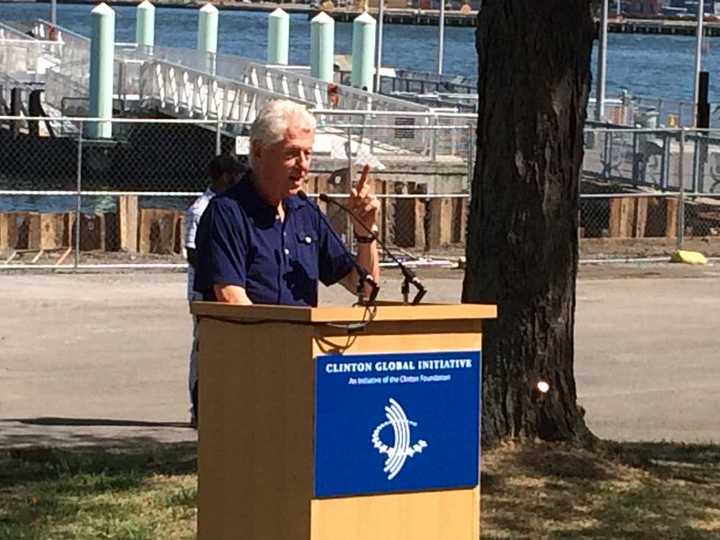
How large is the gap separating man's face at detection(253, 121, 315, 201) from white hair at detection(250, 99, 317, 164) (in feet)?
0.04

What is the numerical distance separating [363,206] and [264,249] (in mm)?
365

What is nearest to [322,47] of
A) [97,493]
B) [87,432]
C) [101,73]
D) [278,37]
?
[101,73]

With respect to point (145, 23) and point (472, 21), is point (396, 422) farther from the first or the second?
point (472, 21)

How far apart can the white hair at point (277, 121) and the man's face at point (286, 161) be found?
0.5 inches

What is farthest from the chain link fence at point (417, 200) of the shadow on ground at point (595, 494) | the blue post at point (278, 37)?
the blue post at point (278, 37)

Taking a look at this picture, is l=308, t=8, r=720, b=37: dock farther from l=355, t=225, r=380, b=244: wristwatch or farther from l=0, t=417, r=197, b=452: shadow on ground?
l=355, t=225, r=380, b=244: wristwatch

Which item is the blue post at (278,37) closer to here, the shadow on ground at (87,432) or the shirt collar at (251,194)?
the shadow on ground at (87,432)

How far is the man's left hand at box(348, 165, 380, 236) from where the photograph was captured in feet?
19.6

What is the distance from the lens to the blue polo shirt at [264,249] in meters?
5.86

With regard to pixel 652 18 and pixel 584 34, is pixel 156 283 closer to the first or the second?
pixel 584 34

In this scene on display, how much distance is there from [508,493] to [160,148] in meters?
34.8

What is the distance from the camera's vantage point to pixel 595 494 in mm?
8094

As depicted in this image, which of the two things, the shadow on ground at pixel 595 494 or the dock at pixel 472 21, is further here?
the dock at pixel 472 21

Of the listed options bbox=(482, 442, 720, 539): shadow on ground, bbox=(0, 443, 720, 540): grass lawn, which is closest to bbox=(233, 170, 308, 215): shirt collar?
bbox=(0, 443, 720, 540): grass lawn
